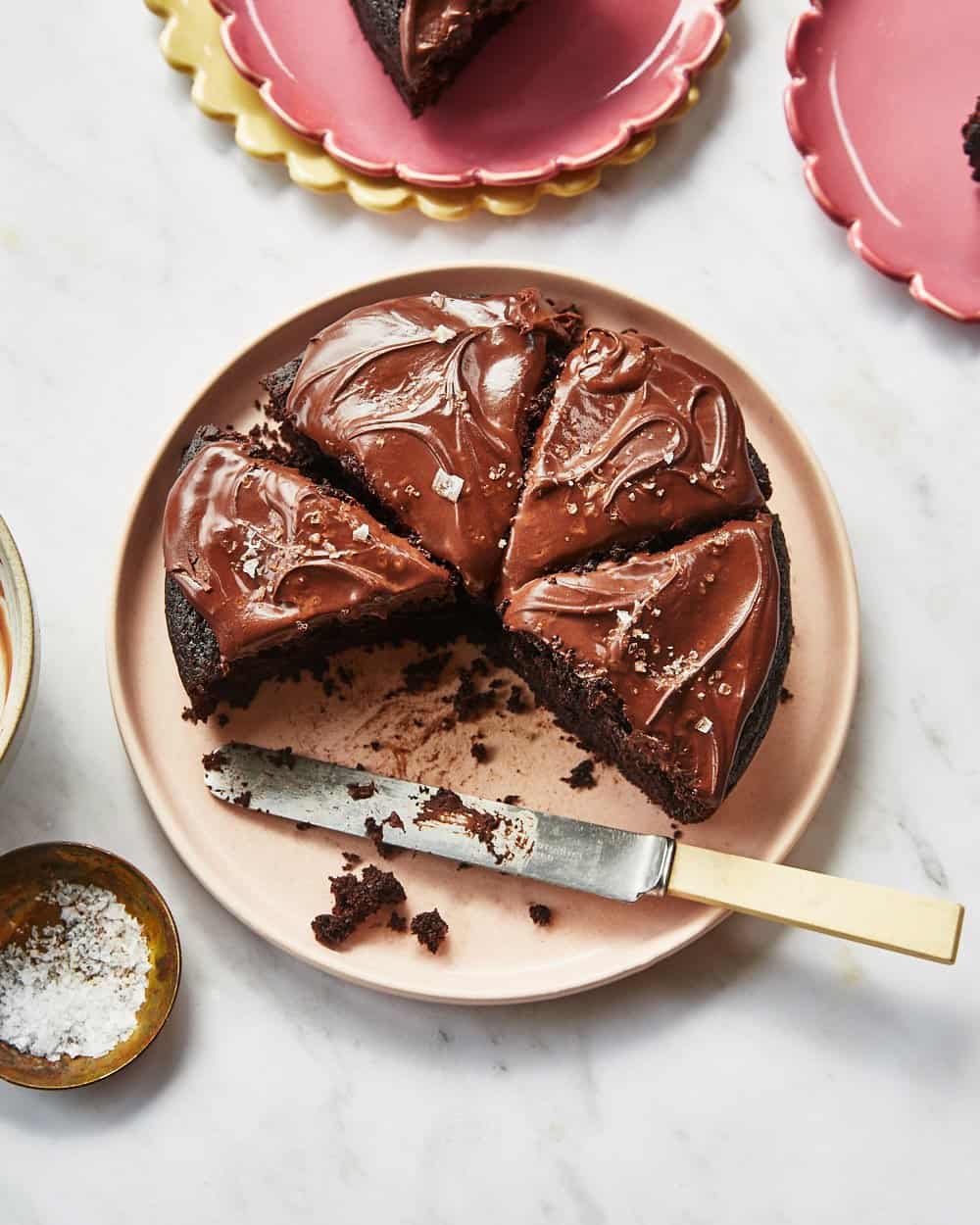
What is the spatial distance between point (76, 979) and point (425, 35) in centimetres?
340

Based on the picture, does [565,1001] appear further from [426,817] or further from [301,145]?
[301,145]

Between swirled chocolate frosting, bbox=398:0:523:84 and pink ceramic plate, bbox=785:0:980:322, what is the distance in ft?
4.01

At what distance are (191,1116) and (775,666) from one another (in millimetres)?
2382

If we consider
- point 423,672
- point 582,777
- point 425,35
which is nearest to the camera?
point 582,777

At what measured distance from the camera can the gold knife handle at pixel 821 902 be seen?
3.89 metres

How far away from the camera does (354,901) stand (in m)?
4.22

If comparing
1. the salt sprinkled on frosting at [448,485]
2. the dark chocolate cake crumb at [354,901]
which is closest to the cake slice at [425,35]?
the salt sprinkled on frosting at [448,485]

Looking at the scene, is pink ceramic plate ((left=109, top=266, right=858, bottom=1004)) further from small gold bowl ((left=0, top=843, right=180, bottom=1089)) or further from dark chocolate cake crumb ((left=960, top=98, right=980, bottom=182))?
dark chocolate cake crumb ((left=960, top=98, right=980, bottom=182))

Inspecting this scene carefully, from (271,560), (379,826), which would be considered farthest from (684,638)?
(271,560)

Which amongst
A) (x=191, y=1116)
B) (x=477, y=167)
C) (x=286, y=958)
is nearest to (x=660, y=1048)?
(x=286, y=958)

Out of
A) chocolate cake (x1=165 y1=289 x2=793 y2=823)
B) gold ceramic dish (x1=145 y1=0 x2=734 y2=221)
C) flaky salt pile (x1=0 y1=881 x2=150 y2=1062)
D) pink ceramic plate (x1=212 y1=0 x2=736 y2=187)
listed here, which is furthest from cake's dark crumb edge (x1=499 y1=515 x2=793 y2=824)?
pink ceramic plate (x1=212 y1=0 x2=736 y2=187)

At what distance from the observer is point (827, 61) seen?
16.2ft

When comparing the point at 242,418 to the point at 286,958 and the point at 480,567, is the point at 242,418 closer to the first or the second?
the point at 480,567

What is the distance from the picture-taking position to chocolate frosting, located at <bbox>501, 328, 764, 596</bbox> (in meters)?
4.08
